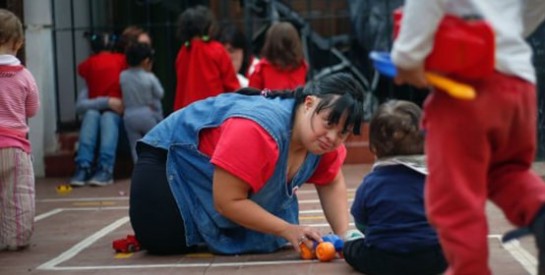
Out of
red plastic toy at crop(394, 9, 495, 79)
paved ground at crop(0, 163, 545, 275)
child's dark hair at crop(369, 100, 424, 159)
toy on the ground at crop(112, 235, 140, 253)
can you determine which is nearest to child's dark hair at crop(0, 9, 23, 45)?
paved ground at crop(0, 163, 545, 275)

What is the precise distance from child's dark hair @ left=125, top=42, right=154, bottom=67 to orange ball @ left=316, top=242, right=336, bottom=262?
472 centimetres

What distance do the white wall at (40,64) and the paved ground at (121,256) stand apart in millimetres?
2258

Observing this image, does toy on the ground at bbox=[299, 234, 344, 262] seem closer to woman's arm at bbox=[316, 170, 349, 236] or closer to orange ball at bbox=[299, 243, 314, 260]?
orange ball at bbox=[299, 243, 314, 260]

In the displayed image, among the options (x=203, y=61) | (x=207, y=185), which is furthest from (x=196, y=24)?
(x=207, y=185)

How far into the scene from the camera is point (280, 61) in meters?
9.10

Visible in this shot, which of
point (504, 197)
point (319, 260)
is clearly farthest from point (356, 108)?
point (504, 197)

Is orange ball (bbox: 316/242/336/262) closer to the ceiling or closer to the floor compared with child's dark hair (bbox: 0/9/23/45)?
closer to the floor

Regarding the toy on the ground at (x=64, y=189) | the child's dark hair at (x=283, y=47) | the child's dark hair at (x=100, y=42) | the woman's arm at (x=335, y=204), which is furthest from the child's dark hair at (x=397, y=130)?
the child's dark hair at (x=100, y=42)

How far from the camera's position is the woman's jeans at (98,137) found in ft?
31.2

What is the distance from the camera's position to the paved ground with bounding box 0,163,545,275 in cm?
506

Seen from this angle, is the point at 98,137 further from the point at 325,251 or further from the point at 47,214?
the point at 325,251

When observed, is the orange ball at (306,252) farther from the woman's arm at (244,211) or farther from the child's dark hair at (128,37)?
the child's dark hair at (128,37)

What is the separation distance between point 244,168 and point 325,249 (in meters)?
0.58

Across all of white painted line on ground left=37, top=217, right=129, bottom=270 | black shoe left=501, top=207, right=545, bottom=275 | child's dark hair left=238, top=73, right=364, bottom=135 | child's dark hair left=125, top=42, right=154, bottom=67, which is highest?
child's dark hair left=238, top=73, right=364, bottom=135
